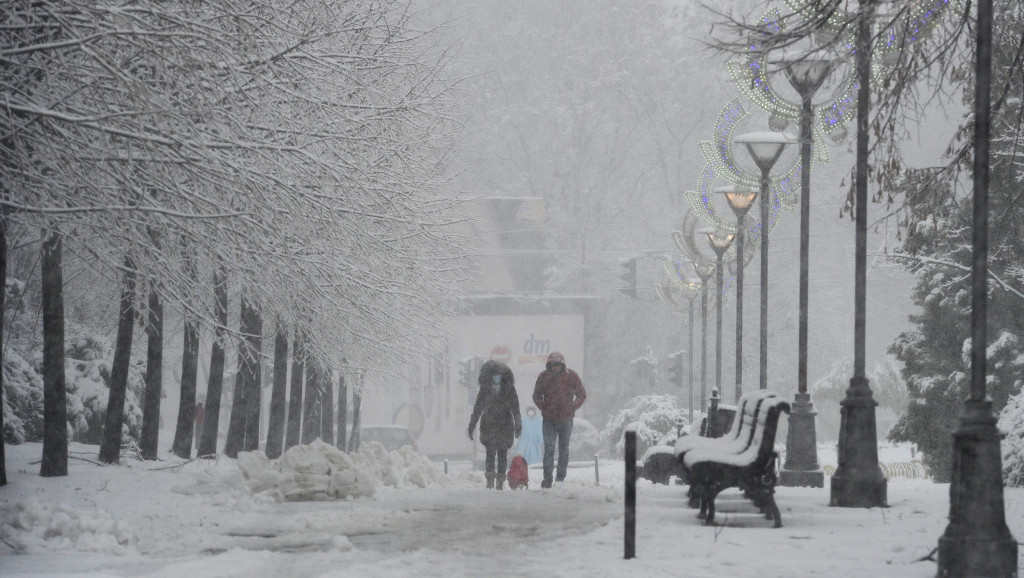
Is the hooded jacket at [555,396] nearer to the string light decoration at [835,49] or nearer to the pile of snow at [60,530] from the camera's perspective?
the string light decoration at [835,49]

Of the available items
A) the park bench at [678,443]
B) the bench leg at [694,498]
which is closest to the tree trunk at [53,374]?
the park bench at [678,443]

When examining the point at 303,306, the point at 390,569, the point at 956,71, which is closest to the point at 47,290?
the point at 303,306

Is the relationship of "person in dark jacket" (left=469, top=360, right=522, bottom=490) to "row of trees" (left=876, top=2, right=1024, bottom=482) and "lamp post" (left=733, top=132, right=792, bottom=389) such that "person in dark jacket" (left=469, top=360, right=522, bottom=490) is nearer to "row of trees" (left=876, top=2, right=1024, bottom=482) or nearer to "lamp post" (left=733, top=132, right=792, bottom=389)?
"lamp post" (left=733, top=132, right=792, bottom=389)

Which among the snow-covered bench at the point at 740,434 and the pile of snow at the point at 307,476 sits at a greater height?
the snow-covered bench at the point at 740,434

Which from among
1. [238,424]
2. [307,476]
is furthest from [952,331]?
[307,476]

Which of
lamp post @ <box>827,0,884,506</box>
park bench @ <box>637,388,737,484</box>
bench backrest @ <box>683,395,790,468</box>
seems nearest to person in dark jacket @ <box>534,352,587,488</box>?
park bench @ <box>637,388,737,484</box>

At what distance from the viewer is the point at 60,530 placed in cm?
980

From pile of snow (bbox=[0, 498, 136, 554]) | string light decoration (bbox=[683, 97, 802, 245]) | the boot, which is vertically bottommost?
pile of snow (bbox=[0, 498, 136, 554])

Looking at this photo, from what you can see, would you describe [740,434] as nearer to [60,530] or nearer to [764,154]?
[60,530]

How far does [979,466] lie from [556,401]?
30.6 feet

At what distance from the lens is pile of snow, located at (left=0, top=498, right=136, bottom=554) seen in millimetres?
9406

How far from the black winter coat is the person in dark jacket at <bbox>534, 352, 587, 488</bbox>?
36 centimetres

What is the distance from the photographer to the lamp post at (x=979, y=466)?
788 cm

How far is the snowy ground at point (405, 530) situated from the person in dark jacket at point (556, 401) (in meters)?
2.13
